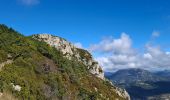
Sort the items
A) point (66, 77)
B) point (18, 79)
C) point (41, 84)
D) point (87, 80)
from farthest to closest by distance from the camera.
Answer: point (87, 80), point (66, 77), point (41, 84), point (18, 79)

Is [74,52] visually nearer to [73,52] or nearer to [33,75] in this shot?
[73,52]

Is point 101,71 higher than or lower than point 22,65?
higher

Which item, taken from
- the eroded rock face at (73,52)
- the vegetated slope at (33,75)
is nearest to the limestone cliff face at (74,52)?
the eroded rock face at (73,52)

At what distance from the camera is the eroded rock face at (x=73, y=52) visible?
178 m

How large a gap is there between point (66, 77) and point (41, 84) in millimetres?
20699

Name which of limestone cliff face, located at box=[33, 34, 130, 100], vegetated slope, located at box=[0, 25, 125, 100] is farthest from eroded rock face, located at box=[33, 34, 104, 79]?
vegetated slope, located at box=[0, 25, 125, 100]

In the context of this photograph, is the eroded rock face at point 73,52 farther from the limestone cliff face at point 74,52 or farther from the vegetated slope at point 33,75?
the vegetated slope at point 33,75

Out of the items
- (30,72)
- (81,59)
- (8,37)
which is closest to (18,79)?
(30,72)

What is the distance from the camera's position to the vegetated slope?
82.9m

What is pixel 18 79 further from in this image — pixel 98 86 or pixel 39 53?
pixel 98 86

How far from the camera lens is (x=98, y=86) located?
142875 millimetres

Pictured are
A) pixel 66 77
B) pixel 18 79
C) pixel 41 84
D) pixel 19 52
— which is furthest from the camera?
pixel 66 77

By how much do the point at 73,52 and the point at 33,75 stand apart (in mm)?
90081

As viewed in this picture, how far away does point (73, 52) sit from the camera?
183875 millimetres
